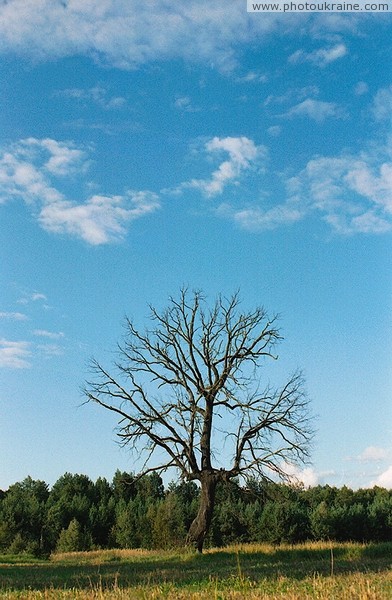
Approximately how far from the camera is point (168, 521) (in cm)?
4050

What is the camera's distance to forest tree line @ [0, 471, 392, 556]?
39562mm

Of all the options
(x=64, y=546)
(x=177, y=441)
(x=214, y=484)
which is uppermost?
(x=177, y=441)

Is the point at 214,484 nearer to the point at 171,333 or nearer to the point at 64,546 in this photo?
the point at 171,333

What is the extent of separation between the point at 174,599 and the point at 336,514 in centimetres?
3781

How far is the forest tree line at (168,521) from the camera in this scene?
39562 mm

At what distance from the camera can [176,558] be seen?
26891 mm

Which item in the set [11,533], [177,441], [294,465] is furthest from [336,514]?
[11,533]

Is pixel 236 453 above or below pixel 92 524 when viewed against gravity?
above

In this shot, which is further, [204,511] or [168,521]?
[168,521]

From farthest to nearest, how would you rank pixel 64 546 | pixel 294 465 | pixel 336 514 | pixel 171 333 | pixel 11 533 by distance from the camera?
pixel 11 533
pixel 64 546
pixel 336 514
pixel 171 333
pixel 294 465

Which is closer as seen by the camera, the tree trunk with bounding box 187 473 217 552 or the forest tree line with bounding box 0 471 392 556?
the tree trunk with bounding box 187 473 217 552

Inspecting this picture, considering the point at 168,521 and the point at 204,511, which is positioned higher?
Answer: the point at 204,511

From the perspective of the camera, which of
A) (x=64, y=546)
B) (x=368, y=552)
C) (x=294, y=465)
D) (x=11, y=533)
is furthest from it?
(x=11, y=533)

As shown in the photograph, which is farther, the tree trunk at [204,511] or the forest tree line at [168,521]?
the forest tree line at [168,521]
